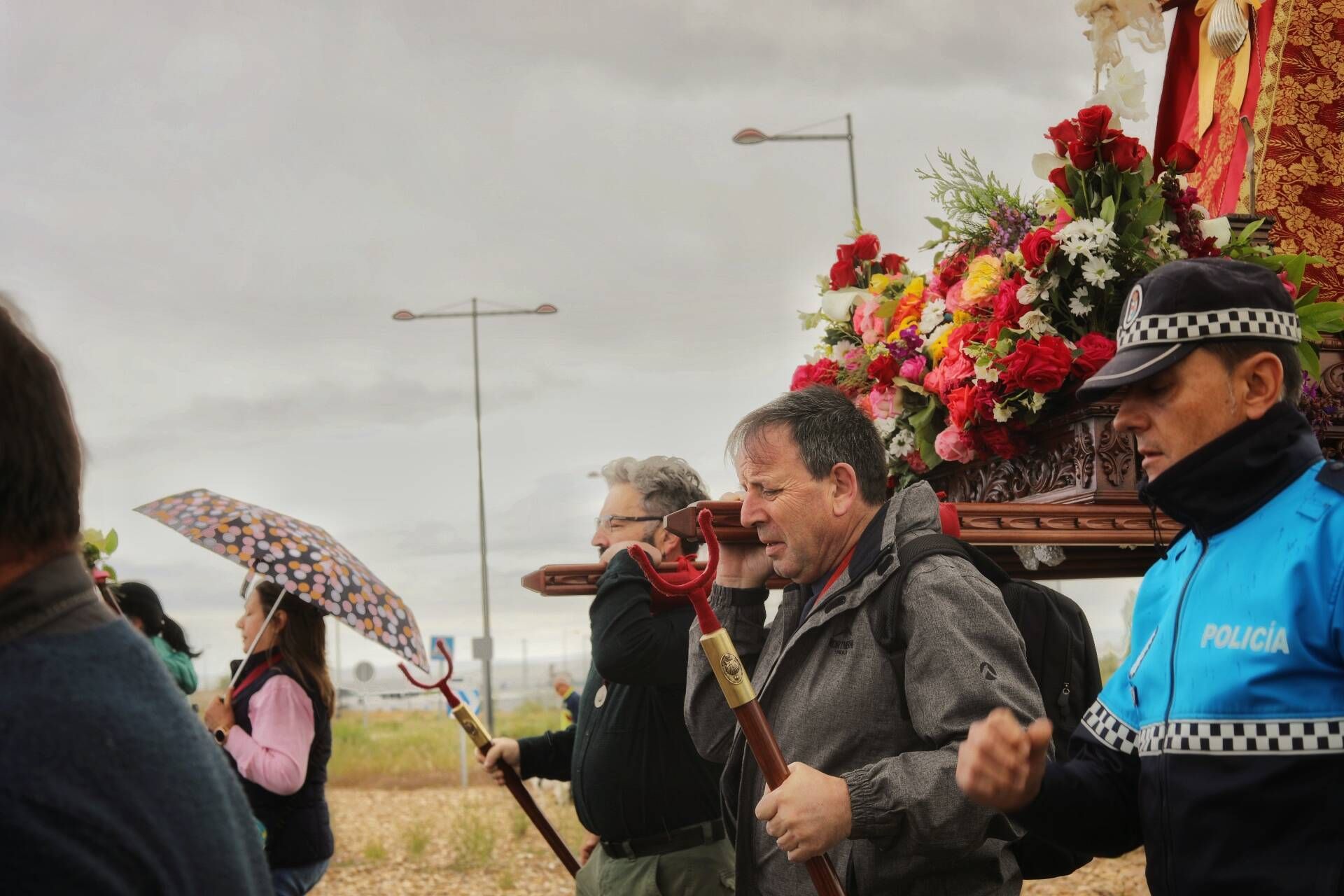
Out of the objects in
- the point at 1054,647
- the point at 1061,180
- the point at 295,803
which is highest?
the point at 1061,180

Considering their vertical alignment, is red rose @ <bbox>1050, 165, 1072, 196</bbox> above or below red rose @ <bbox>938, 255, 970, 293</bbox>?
above

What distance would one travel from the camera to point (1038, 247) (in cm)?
380

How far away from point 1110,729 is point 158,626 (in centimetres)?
565

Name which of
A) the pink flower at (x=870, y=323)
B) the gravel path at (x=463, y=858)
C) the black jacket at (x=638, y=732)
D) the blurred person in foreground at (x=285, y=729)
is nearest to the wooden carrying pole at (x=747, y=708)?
the black jacket at (x=638, y=732)

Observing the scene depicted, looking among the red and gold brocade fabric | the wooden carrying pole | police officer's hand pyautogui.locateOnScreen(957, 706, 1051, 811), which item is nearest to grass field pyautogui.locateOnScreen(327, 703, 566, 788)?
the red and gold brocade fabric

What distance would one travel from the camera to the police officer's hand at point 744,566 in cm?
346

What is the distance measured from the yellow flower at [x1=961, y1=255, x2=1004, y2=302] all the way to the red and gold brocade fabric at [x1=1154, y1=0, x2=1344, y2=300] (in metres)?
0.96

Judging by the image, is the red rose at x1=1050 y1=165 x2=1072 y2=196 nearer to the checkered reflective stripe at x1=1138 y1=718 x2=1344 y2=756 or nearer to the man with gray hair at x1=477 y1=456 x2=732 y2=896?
the man with gray hair at x1=477 y1=456 x2=732 y2=896

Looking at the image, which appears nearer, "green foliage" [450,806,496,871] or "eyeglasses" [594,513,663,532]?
"eyeglasses" [594,513,663,532]

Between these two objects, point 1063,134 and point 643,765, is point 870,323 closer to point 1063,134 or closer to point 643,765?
point 1063,134

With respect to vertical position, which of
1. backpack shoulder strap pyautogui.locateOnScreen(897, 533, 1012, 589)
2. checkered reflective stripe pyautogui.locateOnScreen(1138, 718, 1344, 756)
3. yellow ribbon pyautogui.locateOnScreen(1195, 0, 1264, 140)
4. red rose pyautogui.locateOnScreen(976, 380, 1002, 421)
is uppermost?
yellow ribbon pyautogui.locateOnScreen(1195, 0, 1264, 140)

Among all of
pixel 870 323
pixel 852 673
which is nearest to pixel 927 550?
pixel 852 673

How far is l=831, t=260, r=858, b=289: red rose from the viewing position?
507 centimetres

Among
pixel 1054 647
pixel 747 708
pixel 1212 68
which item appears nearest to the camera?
pixel 747 708
